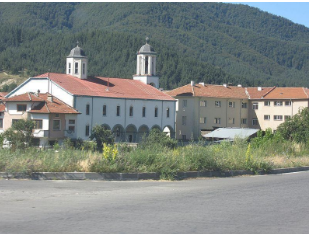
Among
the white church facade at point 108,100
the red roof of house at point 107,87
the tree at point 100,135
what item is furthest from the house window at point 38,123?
the red roof of house at point 107,87

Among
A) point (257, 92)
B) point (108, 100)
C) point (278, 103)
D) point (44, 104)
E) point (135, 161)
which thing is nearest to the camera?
point (135, 161)

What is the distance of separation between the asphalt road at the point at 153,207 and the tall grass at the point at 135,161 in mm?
854

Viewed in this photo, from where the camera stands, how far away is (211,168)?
1736cm

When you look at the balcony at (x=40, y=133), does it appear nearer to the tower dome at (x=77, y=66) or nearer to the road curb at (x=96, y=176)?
the tower dome at (x=77, y=66)

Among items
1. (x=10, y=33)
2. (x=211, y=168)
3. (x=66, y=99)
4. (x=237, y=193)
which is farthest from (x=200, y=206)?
(x=10, y=33)

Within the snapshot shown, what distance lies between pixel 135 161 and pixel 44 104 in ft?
188

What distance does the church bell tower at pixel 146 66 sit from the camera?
92.2 m

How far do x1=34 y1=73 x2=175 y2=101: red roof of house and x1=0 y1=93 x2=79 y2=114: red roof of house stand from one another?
9.22 feet

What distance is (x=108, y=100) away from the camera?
260 ft

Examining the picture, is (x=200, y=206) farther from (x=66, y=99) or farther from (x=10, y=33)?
(x=10, y=33)

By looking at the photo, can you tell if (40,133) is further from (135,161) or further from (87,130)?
(135,161)

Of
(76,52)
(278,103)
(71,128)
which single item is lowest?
(71,128)

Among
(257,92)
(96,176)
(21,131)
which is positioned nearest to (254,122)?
(257,92)

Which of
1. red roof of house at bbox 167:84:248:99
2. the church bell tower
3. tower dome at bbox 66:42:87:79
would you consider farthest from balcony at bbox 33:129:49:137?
red roof of house at bbox 167:84:248:99
